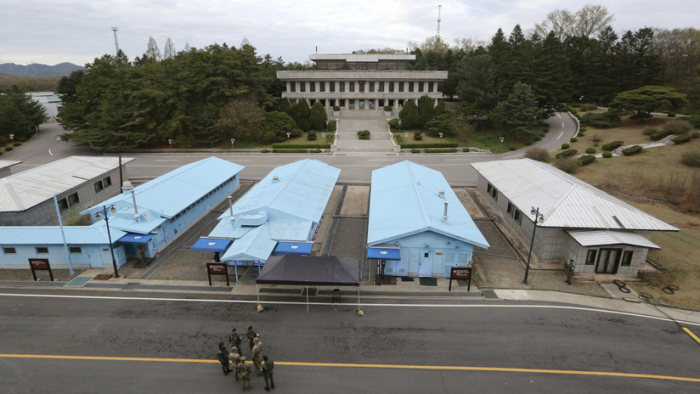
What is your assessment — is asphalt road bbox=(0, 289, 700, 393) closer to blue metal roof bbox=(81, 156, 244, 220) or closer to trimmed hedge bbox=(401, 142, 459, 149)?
blue metal roof bbox=(81, 156, 244, 220)

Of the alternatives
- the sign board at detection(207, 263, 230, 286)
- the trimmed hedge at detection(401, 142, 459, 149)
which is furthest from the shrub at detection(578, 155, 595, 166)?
the sign board at detection(207, 263, 230, 286)

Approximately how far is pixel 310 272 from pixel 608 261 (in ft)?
58.1

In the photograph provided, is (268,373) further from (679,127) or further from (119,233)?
(679,127)

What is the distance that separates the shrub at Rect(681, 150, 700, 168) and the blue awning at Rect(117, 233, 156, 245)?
5299 cm

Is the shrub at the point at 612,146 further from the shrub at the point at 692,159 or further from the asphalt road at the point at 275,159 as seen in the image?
the shrub at the point at 692,159

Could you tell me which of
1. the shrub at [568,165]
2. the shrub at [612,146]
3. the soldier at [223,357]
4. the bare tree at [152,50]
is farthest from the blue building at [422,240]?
the bare tree at [152,50]

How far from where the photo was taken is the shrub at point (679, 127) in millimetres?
49875

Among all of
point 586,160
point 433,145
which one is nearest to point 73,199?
point 433,145

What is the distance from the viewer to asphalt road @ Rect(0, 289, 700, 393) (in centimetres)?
1408

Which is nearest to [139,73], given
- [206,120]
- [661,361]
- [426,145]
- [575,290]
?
[206,120]

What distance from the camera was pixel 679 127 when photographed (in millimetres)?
50156

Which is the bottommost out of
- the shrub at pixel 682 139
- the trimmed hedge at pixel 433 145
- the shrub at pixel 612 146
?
the trimmed hedge at pixel 433 145

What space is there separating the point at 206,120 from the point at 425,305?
51.5m

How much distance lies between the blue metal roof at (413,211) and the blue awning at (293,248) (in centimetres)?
359
